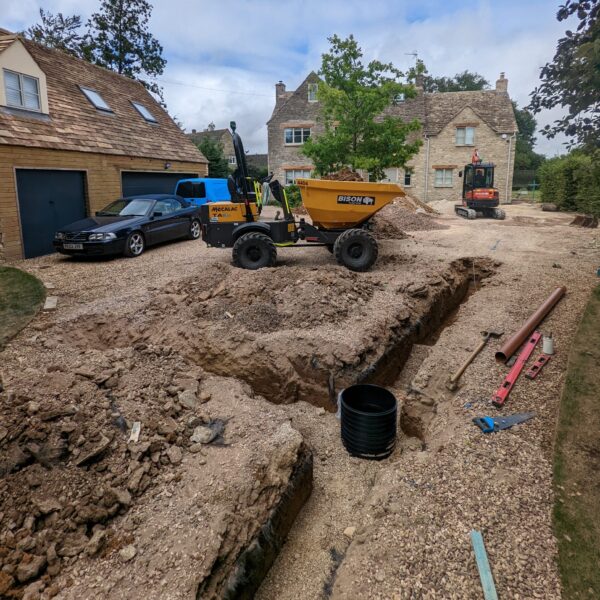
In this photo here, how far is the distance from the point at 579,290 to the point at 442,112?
92.5 ft

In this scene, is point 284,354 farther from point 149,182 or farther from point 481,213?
point 481,213

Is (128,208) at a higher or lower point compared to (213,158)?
lower

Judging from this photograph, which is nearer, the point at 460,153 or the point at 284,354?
the point at 284,354

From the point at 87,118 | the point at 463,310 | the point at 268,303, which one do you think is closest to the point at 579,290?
the point at 463,310

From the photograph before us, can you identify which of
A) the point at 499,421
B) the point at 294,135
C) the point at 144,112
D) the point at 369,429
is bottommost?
the point at 369,429

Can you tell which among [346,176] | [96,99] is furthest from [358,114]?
[96,99]

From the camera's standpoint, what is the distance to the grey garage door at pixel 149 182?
51.5 ft

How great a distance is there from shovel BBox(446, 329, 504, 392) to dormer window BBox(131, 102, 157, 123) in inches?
644

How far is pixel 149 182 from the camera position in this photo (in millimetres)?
16734

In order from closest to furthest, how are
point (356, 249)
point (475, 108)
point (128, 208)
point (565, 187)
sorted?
point (356, 249) → point (128, 208) → point (565, 187) → point (475, 108)

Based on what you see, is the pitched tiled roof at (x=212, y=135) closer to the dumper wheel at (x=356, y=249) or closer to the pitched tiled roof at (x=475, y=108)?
the pitched tiled roof at (x=475, y=108)

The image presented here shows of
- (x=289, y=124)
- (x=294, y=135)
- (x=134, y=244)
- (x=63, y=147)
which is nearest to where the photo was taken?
(x=134, y=244)

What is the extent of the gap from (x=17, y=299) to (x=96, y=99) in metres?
11.0

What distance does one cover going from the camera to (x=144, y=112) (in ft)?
60.3
